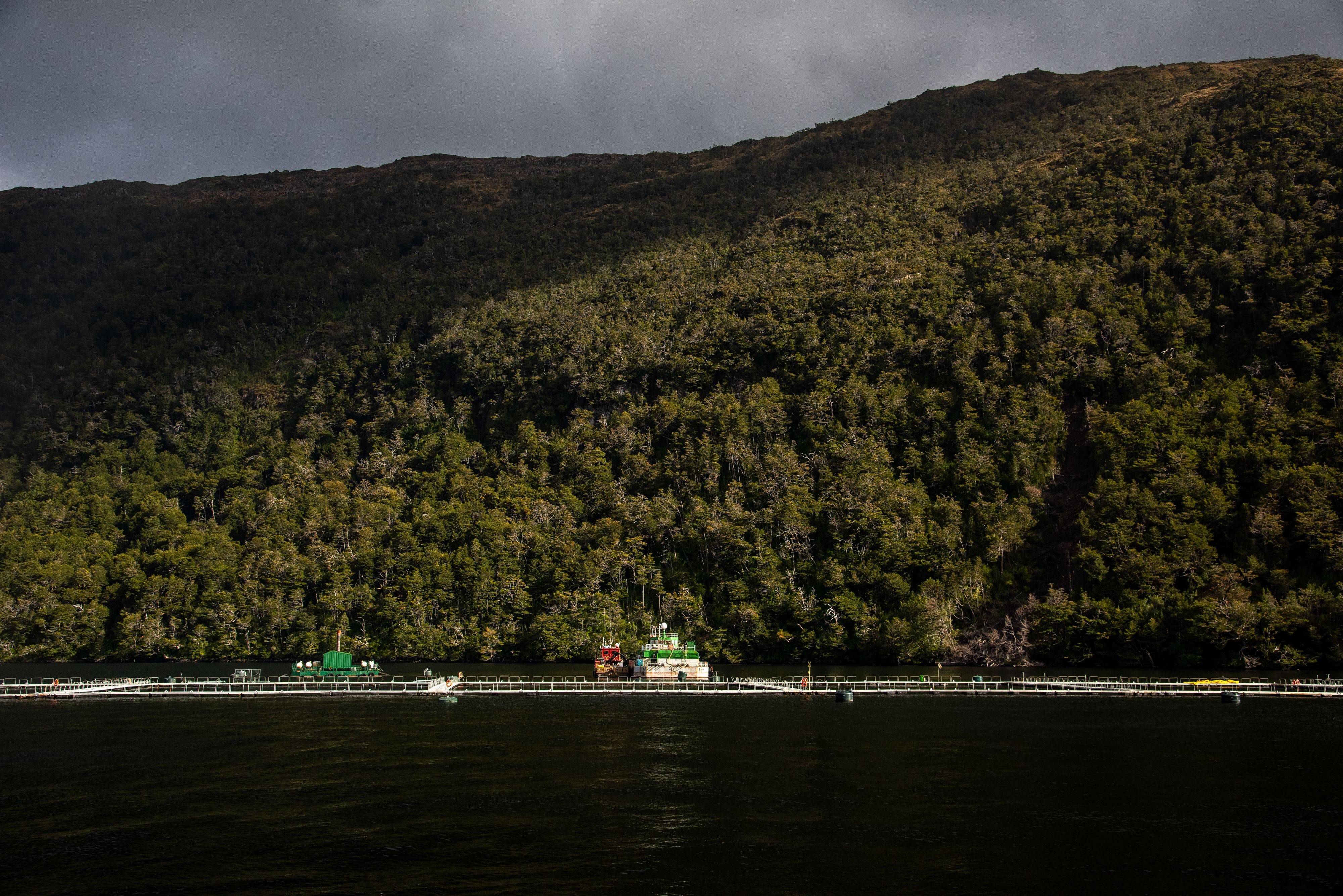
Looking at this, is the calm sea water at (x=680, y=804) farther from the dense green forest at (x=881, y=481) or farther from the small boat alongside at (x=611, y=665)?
the dense green forest at (x=881, y=481)

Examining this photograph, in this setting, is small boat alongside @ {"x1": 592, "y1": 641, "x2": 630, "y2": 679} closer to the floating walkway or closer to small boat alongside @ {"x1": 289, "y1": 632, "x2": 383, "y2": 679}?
the floating walkway

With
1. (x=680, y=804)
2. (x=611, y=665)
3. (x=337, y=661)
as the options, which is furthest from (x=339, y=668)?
(x=680, y=804)

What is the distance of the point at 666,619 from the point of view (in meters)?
130

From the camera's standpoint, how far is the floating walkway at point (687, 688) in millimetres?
90000

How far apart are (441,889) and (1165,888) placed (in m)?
25.9

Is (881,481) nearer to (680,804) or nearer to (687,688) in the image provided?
(687,688)

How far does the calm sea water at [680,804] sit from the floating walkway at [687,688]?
1241 centimetres

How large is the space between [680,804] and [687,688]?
52.0 meters

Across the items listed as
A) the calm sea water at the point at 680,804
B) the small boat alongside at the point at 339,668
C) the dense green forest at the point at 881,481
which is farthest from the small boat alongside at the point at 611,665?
the calm sea water at the point at 680,804

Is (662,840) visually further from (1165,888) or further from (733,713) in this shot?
(733,713)

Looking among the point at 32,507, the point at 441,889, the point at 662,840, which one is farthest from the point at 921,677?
the point at 32,507

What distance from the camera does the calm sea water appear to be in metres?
38.1

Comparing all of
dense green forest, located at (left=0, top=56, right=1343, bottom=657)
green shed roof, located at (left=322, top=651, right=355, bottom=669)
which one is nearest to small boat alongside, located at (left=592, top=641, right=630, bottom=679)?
dense green forest, located at (left=0, top=56, right=1343, bottom=657)

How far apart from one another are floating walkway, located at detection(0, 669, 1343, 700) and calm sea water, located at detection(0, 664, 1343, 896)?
12.4 meters
